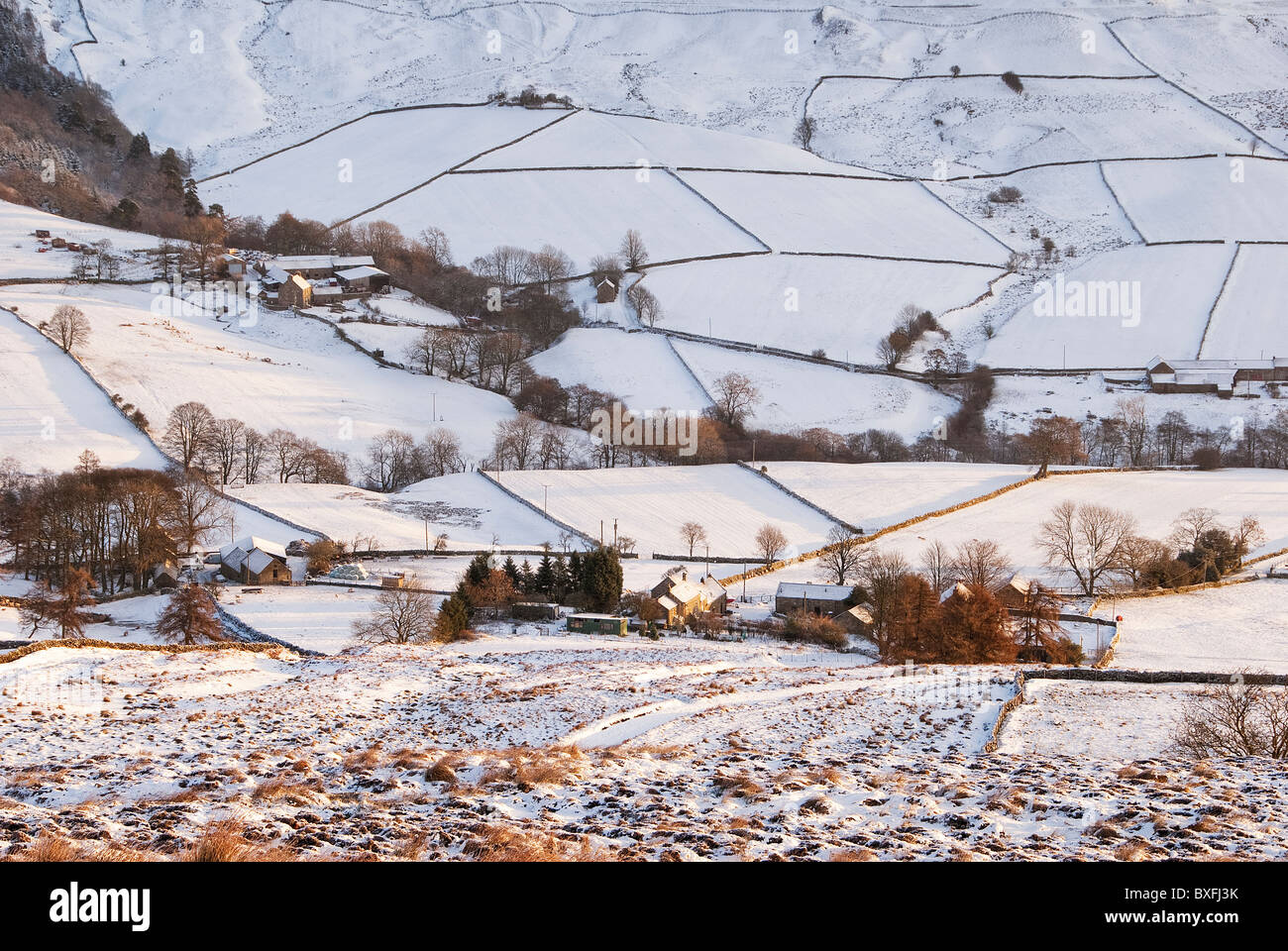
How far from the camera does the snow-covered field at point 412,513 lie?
54094 mm

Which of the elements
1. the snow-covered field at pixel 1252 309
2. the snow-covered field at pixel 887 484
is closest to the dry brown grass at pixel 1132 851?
the snow-covered field at pixel 887 484

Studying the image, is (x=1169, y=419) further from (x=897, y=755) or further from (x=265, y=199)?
(x=265, y=199)

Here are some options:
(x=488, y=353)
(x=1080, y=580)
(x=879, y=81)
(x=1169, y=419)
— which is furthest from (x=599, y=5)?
(x=1080, y=580)

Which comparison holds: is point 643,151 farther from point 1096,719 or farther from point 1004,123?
point 1096,719

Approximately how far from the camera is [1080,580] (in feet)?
161

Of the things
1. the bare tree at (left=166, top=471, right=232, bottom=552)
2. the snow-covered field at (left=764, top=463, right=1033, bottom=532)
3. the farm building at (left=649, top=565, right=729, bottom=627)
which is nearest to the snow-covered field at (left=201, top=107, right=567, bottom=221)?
the snow-covered field at (left=764, top=463, right=1033, bottom=532)

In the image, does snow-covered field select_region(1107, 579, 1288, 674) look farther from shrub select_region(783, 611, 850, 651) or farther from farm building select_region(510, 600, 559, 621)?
farm building select_region(510, 600, 559, 621)

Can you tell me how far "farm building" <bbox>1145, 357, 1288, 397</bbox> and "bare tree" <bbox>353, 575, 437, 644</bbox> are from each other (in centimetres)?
6595

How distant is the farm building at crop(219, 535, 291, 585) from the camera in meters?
46.7

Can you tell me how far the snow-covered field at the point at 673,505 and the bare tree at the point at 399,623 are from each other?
16690 mm

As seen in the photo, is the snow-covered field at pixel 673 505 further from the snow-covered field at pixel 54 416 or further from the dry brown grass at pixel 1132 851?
the dry brown grass at pixel 1132 851

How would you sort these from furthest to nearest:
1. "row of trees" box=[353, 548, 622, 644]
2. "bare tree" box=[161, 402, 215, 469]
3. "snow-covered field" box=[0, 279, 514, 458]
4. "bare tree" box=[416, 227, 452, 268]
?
"bare tree" box=[416, 227, 452, 268], "snow-covered field" box=[0, 279, 514, 458], "bare tree" box=[161, 402, 215, 469], "row of trees" box=[353, 548, 622, 644]

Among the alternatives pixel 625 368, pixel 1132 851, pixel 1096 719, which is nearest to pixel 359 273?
pixel 625 368

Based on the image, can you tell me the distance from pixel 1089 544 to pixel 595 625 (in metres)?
25.6
